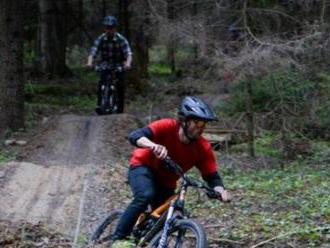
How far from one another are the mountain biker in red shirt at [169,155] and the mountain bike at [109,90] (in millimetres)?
9597

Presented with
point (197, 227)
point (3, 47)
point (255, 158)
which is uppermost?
point (3, 47)

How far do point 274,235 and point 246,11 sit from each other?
6814 mm

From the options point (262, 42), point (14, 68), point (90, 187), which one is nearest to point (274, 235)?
point (90, 187)

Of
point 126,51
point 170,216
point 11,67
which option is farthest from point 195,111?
point 11,67

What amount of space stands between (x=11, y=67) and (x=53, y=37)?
12.3 metres

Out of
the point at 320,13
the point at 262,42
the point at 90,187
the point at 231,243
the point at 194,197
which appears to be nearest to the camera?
the point at 231,243

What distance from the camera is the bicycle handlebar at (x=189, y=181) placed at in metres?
5.93

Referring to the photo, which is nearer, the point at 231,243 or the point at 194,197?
the point at 231,243

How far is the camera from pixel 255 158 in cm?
1464

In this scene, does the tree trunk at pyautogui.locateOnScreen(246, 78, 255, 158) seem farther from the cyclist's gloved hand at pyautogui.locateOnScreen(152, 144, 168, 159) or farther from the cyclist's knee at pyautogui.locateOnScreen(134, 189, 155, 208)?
the cyclist's gloved hand at pyautogui.locateOnScreen(152, 144, 168, 159)

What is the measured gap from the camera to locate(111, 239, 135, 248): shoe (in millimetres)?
6414

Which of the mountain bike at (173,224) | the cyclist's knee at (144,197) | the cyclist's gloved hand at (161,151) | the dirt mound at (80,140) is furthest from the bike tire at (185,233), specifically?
the dirt mound at (80,140)

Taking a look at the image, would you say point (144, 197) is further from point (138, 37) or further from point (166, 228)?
point (138, 37)

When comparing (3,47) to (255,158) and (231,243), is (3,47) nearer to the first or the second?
(255,158)
